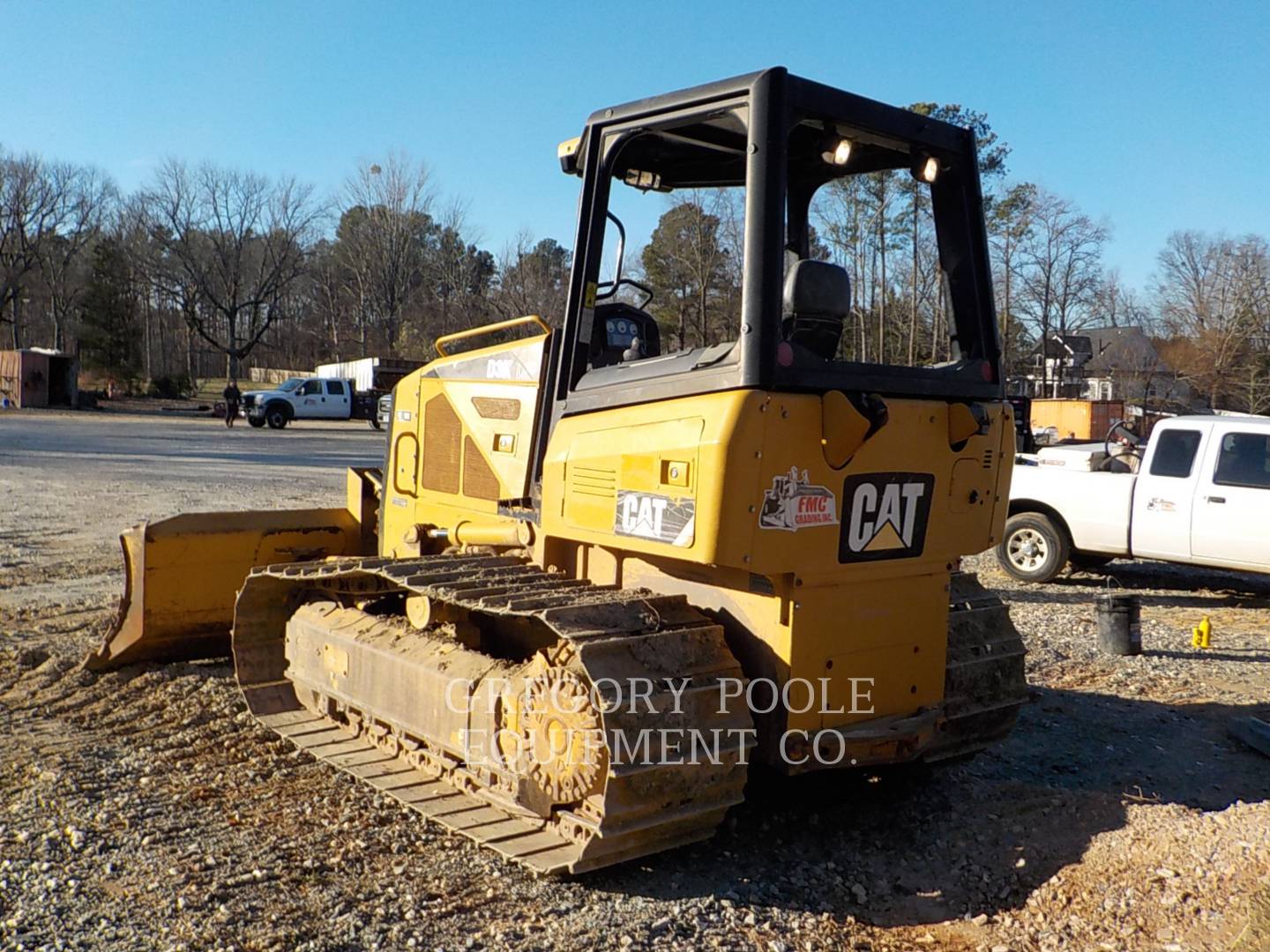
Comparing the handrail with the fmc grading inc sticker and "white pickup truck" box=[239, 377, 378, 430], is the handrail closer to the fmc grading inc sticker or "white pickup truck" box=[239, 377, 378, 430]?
the fmc grading inc sticker

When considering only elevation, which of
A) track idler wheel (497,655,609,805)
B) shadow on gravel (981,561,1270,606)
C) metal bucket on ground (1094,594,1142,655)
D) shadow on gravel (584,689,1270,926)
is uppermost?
track idler wheel (497,655,609,805)

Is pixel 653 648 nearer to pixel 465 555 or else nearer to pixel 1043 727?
pixel 465 555

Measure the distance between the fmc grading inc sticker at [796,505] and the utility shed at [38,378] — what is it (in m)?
48.9

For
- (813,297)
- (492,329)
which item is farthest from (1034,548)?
(813,297)

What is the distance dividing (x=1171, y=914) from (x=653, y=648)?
7.05ft

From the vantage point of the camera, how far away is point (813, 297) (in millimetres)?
3967

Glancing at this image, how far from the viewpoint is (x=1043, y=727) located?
21.5ft

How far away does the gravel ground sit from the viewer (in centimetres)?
386

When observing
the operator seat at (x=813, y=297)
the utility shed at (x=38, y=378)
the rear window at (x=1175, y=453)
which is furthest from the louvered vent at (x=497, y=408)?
the utility shed at (x=38, y=378)

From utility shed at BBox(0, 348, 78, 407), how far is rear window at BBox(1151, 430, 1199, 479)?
45937mm

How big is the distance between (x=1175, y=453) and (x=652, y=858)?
907 centimetres

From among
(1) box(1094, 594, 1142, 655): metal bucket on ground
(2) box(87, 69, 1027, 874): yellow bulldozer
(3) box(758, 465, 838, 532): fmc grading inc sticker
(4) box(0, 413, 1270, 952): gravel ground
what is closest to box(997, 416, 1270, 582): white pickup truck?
(1) box(1094, 594, 1142, 655): metal bucket on ground

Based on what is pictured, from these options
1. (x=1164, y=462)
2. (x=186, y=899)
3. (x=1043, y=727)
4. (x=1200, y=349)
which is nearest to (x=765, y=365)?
(x=186, y=899)

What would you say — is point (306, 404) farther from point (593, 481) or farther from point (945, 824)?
point (945, 824)
